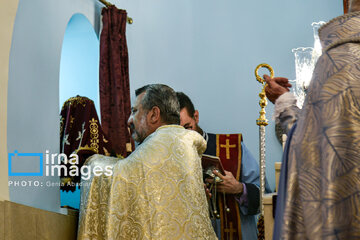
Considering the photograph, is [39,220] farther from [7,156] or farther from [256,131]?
[256,131]

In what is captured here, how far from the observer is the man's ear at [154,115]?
153 inches

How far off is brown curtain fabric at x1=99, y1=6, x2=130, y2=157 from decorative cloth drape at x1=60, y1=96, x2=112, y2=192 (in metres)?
0.89

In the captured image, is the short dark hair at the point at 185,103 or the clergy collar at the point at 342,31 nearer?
the clergy collar at the point at 342,31

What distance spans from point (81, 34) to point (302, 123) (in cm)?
401

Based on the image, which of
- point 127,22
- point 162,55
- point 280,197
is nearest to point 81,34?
point 127,22

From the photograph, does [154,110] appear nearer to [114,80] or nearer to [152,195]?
[152,195]

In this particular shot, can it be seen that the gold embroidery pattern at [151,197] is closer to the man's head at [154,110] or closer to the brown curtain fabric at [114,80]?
the man's head at [154,110]

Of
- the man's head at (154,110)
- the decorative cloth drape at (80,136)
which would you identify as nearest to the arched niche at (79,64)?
the decorative cloth drape at (80,136)

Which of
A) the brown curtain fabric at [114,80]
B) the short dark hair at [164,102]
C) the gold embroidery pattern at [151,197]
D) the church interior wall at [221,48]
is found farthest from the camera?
the church interior wall at [221,48]

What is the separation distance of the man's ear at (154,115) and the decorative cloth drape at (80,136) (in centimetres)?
38

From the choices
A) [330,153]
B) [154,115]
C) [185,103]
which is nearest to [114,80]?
[185,103]

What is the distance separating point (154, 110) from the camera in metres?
3.90

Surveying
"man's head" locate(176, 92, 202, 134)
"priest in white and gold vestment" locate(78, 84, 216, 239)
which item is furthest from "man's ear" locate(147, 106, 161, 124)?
"man's head" locate(176, 92, 202, 134)

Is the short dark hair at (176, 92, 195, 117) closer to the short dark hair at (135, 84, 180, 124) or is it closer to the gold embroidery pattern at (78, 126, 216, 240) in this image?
the short dark hair at (135, 84, 180, 124)
